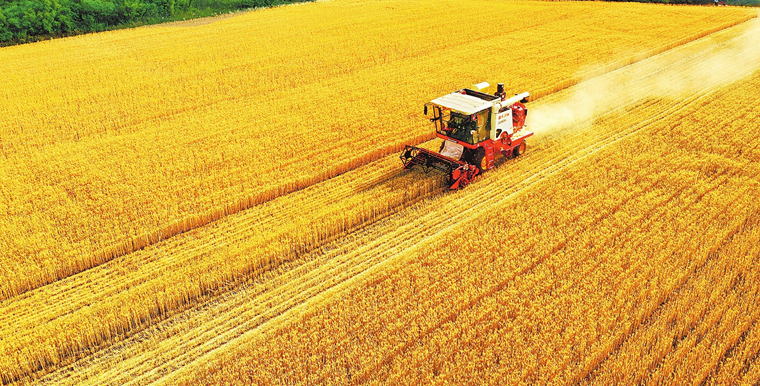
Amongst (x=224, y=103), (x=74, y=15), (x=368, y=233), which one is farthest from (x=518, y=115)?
(x=74, y=15)

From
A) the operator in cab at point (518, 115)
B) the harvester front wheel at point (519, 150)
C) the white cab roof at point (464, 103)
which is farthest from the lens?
the harvester front wheel at point (519, 150)

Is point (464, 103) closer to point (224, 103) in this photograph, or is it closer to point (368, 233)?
point (368, 233)

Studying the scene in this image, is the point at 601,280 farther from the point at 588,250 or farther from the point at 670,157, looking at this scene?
the point at 670,157

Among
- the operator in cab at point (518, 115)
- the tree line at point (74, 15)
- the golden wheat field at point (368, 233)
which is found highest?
Answer: the tree line at point (74, 15)

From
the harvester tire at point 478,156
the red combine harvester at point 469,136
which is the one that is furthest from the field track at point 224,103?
the harvester tire at point 478,156

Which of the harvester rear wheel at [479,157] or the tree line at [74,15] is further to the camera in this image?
the tree line at [74,15]

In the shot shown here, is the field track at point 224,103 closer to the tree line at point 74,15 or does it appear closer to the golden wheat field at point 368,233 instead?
the golden wheat field at point 368,233

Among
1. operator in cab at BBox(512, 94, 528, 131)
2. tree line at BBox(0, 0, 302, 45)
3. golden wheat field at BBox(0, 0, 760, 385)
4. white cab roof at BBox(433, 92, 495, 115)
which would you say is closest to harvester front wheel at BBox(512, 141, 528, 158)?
golden wheat field at BBox(0, 0, 760, 385)
